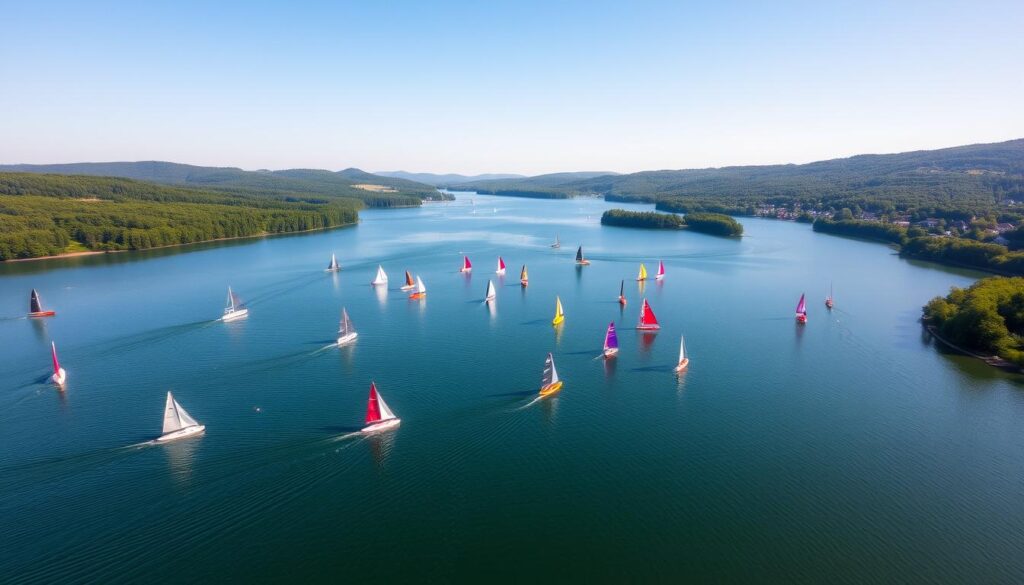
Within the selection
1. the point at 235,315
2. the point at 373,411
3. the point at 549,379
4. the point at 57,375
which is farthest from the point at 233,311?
the point at 549,379

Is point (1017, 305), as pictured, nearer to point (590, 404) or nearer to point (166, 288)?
point (590, 404)

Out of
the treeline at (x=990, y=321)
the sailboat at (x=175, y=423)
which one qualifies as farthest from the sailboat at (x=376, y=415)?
the treeline at (x=990, y=321)

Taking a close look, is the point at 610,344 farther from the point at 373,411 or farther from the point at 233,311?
the point at 233,311

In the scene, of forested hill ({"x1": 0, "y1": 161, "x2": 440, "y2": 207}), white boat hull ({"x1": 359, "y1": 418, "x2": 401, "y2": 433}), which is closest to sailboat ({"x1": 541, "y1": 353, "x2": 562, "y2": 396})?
white boat hull ({"x1": 359, "y1": 418, "x2": 401, "y2": 433})

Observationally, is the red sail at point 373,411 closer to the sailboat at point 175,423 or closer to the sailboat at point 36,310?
the sailboat at point 175,423

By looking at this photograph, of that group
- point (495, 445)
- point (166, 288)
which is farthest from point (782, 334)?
point (166, 288)
